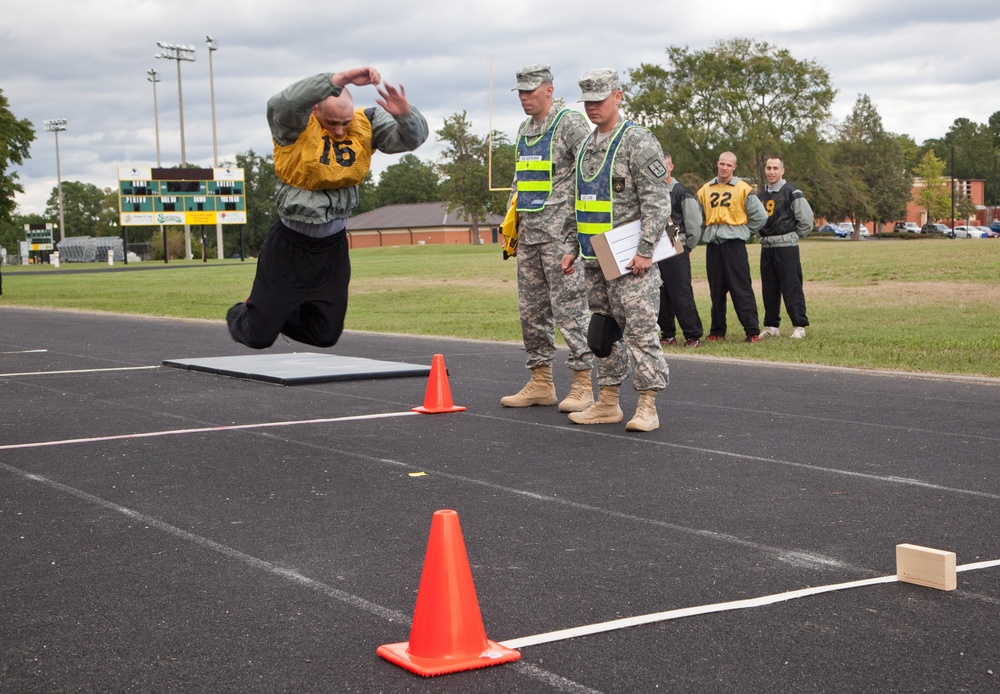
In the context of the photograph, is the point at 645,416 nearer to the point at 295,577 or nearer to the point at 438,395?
the point at 438,395

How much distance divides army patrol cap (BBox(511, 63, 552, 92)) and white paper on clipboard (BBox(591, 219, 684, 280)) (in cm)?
130

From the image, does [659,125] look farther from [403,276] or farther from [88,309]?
[88,309]

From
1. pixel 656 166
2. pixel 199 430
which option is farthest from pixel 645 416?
pixel 199 430

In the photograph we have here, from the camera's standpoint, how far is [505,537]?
5305mm

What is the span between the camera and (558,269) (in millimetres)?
8789

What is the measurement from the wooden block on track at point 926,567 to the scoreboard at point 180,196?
72.2 meters

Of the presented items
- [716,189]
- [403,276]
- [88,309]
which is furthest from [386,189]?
[716,189]

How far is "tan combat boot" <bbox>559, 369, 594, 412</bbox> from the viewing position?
29.6ft

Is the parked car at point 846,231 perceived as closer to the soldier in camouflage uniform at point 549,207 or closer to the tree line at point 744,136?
the tree line at point 744,136

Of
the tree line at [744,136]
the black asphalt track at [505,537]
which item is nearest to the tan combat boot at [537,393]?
the black asphalt track at [505,537]

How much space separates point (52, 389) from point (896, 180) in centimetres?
9531

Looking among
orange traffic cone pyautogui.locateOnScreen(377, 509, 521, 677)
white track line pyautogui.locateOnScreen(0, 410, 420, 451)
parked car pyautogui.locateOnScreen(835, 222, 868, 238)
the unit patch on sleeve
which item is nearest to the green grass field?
the unit patch on sleeve

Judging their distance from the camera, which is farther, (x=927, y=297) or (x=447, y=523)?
(x=927, y=297)

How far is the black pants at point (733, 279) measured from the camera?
572 inches
